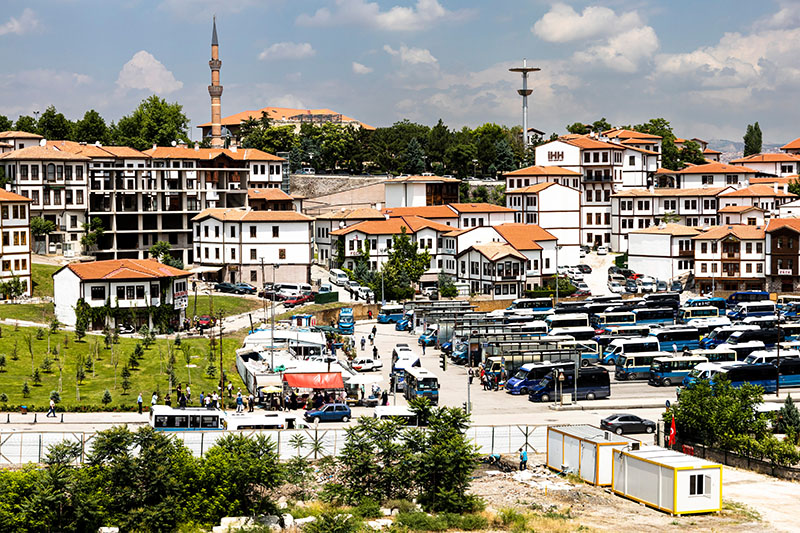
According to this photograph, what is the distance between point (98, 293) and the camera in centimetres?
6444

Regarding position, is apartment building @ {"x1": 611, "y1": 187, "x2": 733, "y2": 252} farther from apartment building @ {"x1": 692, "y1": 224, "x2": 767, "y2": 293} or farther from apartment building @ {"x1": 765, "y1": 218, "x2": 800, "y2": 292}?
apartment building @ {"x1": 765, "y1": 218, "x2": 800, "y2": 292}

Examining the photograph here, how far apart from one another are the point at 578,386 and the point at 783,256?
4417 cm

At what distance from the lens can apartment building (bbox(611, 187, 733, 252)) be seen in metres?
109

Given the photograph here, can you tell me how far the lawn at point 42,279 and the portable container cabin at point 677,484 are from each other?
5221 cm

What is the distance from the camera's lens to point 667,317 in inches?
2955

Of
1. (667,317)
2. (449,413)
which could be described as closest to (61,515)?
(449,413)

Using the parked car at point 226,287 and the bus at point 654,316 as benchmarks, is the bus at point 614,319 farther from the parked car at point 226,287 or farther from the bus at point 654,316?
the parked car at point 226,287

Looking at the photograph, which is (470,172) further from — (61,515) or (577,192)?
(61,515)

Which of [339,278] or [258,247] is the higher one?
[258,247]

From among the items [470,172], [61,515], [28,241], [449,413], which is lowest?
[61,515]

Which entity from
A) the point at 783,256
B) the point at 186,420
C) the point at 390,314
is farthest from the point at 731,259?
the point at 186,420

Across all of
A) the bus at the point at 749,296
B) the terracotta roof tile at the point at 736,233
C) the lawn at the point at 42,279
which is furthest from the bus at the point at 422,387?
the terracotta roof tile at the point at 736,233

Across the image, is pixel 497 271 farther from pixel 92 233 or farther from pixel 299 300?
pixel 92 233

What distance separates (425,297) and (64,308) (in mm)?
33859
